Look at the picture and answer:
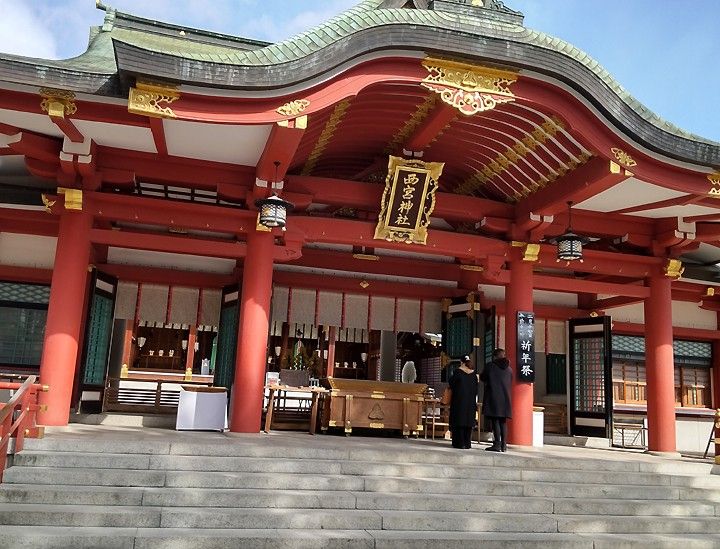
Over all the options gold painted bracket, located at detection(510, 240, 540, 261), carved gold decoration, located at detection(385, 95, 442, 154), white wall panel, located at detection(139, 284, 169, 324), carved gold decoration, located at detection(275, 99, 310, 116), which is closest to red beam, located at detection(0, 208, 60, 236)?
white wall panel, located at detection(139, 284, 169, 324)

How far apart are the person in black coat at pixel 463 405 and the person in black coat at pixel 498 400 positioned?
288 millimetres

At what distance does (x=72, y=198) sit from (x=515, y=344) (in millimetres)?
7265

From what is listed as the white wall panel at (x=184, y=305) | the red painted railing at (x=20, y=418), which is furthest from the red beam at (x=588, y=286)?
the red painted railing at (x=20, y=418)

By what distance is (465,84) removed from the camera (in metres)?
8.21

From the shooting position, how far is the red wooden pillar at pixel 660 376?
11.2 m

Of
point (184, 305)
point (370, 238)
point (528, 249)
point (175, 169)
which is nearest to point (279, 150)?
point (175, 169)

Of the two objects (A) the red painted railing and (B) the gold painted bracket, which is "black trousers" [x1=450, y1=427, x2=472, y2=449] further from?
(A) the red painted railing

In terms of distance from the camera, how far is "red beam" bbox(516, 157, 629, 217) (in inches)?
349

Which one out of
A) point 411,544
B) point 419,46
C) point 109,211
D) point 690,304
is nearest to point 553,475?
point 411,544

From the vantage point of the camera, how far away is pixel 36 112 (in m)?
7.82

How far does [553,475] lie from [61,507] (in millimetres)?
5607

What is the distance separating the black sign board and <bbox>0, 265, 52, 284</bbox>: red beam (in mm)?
8286

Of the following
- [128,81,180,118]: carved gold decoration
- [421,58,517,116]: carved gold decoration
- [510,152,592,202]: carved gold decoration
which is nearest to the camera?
[128,81,180,118]: carved gold decoration

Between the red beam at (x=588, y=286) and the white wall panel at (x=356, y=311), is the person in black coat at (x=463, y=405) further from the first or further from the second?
the white wall panel at (x=356, y=311)
